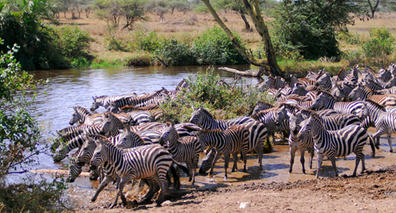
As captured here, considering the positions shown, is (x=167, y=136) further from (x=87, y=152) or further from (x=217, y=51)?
(x=217, y=51)

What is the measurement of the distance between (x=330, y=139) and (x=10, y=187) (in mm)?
6580

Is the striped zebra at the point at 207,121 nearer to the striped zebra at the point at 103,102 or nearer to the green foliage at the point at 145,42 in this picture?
the striped zebra at the point at 103,102

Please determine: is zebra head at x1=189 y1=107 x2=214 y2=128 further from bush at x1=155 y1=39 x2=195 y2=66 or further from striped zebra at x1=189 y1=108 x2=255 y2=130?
bush at x1=155 y1=39 x2=195 y2=66

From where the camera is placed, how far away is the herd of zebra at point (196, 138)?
8.55 m

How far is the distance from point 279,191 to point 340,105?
6.72m

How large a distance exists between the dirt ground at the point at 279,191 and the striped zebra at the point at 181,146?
0.58 metres

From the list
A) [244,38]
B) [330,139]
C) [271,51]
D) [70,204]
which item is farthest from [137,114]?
[244,38]

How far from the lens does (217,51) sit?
126ft

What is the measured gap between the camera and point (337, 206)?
7.20 meters

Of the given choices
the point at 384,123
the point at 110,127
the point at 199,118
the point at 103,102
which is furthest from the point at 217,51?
the point at 110,127

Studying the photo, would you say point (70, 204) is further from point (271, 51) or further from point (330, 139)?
point (271, 51)

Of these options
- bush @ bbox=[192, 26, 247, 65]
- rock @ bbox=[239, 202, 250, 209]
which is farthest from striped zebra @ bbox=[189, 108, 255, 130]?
bush @ bbox=[192, 26, 247, 65]

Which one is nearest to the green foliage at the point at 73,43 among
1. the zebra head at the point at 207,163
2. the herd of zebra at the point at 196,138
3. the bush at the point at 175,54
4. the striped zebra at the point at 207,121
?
the bush at the point at 175,54

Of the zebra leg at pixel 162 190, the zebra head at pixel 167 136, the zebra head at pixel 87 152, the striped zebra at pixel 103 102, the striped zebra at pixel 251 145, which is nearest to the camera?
the zebra leg at pixel 162 190
